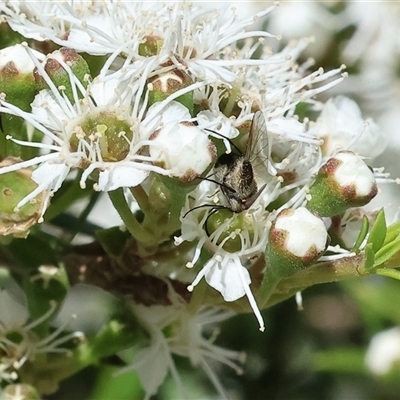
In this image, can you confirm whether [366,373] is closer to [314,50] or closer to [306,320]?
[306,320]

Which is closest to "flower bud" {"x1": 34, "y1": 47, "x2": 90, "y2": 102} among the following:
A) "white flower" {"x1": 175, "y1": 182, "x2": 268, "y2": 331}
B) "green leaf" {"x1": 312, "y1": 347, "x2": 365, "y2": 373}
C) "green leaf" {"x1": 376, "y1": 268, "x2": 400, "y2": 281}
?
"white flower" {"x1": 175, "y1": 182, "x2": 268, "y2": 331}

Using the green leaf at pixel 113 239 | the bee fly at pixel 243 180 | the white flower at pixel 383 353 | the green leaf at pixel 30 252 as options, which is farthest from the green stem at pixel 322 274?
the white flower at pixel 383 353

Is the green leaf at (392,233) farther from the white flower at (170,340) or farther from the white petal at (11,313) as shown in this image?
the white petal at (11,313)

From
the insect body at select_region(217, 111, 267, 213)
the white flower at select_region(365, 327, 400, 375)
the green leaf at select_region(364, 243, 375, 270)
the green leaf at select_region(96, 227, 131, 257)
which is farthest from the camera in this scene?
the white flower at select_region(365, 327, 400, 375)

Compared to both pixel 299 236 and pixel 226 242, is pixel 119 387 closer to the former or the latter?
pixel 226 242

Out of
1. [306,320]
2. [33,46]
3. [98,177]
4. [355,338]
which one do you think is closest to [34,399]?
[98,177]

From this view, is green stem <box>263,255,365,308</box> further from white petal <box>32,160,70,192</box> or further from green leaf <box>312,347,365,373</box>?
green leaf <box>312,347,365,373</box>
